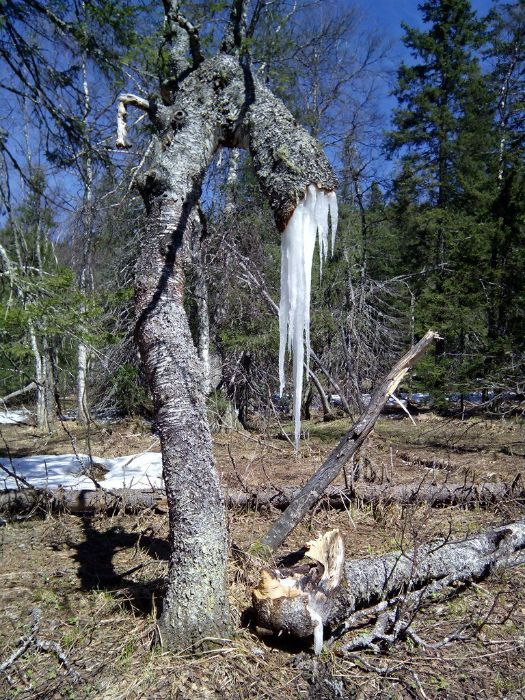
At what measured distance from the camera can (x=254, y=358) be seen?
10.2 m

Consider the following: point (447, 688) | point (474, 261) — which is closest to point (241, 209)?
point (474, 261)

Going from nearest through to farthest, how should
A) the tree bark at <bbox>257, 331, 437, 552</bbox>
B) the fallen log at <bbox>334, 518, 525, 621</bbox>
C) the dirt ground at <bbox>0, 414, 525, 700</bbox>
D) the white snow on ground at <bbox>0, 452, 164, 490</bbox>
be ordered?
the dirt ground at <bbox>0, 414, 525, 700</bbox> < the fallen log at <bbox>334, 518, 525, 621</bbox> < the tree bark at <bbox>257, 331, 437, 552</bbox> < the white snow on ground at <bbox>0, 452, 164, 490</bbox>

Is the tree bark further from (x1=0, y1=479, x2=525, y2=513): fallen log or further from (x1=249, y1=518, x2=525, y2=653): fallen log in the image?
(x1=0, y1=479, x2=525, y2=513): fallen log

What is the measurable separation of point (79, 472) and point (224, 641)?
13.4 feet

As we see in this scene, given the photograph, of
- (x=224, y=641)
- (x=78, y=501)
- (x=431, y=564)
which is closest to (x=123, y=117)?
(x=224, y=641)

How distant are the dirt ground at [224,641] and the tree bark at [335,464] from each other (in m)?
0.35

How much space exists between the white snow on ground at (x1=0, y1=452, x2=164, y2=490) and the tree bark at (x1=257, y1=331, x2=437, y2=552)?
6.34 ft

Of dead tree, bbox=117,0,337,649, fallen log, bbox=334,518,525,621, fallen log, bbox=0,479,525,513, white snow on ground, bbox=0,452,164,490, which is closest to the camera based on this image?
dead tree, bbox=117,0,337,649

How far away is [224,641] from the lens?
8.44 feet

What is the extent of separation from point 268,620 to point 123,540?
222 cm

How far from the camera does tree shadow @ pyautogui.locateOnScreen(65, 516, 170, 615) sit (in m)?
3.13

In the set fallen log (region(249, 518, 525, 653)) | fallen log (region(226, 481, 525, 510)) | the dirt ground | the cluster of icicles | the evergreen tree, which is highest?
the evergreen tree

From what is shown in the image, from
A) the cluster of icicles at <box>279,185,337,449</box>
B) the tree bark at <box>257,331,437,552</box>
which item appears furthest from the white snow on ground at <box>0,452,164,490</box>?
the cluster of icicles at <box>279,185,337,449</box>

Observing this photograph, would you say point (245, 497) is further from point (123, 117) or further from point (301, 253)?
point (123, 117)
